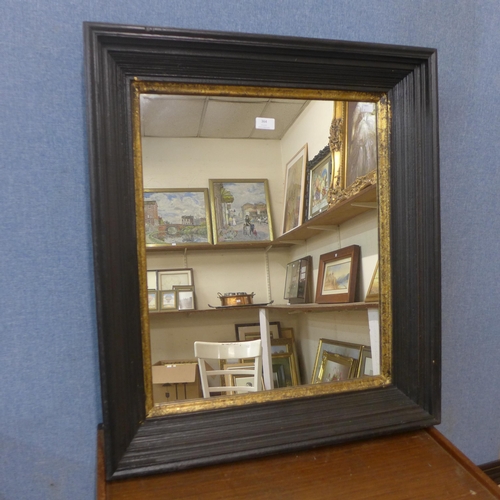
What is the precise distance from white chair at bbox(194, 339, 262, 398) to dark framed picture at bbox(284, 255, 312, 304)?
0.11 m

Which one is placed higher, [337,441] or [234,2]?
[234,2]

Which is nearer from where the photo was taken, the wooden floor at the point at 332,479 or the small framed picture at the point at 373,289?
the wooden floor at the point at 332,479

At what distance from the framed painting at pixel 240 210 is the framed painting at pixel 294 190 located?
4 cm

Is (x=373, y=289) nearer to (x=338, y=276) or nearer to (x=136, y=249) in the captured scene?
(x=338, y=276)

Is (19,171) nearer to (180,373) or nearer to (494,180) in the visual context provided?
(180,373)

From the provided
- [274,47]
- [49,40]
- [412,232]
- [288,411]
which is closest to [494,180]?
[412,232]

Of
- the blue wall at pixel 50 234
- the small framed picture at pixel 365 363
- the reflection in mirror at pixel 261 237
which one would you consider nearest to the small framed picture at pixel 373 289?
the reflection in mirror at pixel 261 237

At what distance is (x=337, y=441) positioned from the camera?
75 centimetres

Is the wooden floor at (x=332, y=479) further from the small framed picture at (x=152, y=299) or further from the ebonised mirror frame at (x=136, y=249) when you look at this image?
the small framed picture at (x=152, y=299)

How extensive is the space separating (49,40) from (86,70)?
0.14m

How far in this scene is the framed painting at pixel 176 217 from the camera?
0.72 m

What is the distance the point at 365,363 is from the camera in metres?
0.84

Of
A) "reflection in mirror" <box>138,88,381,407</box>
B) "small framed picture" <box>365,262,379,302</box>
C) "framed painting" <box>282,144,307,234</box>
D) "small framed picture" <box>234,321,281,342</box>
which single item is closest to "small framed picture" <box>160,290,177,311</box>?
"reflection in mirror" <box>138,88,381,407</box>

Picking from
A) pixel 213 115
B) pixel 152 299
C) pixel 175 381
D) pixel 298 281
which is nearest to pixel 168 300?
pixel 152 299
